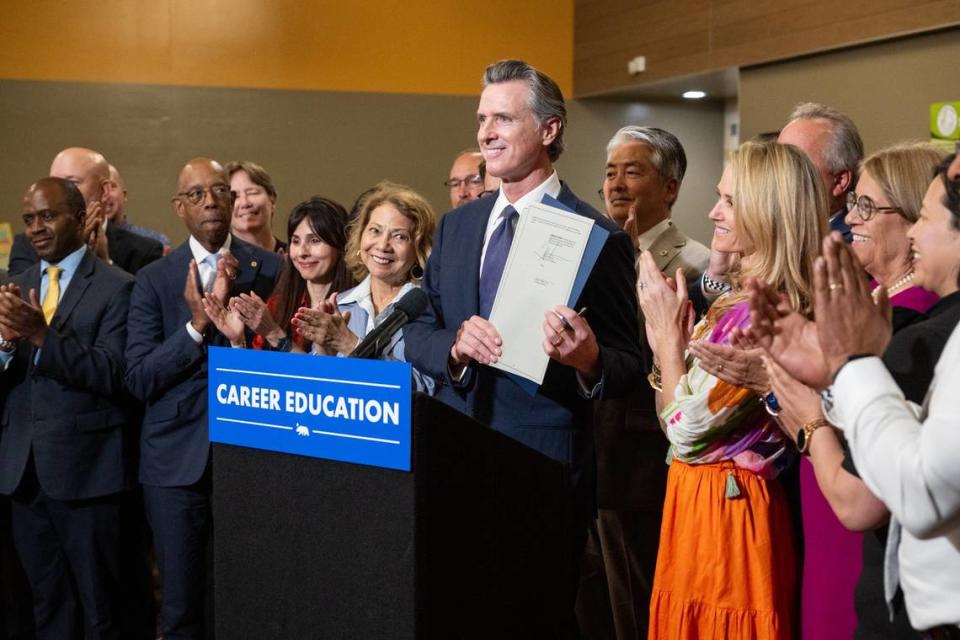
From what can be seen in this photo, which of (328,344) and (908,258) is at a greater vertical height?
(908,258)

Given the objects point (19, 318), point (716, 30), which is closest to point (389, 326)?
point (19, 318)

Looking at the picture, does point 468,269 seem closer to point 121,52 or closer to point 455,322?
point 455,322

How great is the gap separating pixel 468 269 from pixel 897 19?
12.5 ft

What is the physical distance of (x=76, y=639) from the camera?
3.59 metres

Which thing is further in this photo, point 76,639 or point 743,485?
point 76,639

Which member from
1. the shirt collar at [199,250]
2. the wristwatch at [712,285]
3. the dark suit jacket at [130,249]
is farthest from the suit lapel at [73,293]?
the wristwatch at [712,285]

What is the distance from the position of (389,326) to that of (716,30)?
5616 millimetres

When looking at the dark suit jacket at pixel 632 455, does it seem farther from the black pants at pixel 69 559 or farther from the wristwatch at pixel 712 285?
the black pants at pixel 69 559

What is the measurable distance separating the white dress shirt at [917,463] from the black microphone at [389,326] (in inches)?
29.7

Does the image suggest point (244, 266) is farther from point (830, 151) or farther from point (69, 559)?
point (830, 151)

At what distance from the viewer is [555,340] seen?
2.28m

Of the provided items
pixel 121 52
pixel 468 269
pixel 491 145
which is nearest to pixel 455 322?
pixel 468 269

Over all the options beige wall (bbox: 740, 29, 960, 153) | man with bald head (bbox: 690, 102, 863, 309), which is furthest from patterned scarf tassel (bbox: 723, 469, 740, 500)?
beige wall (bbox: 740, 29, 960, 153)

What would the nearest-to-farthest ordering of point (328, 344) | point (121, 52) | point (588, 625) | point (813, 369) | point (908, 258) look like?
point (813, 369)
point (908, 258)
point (328, 344)
point (588, 625)
point (121, 52)
